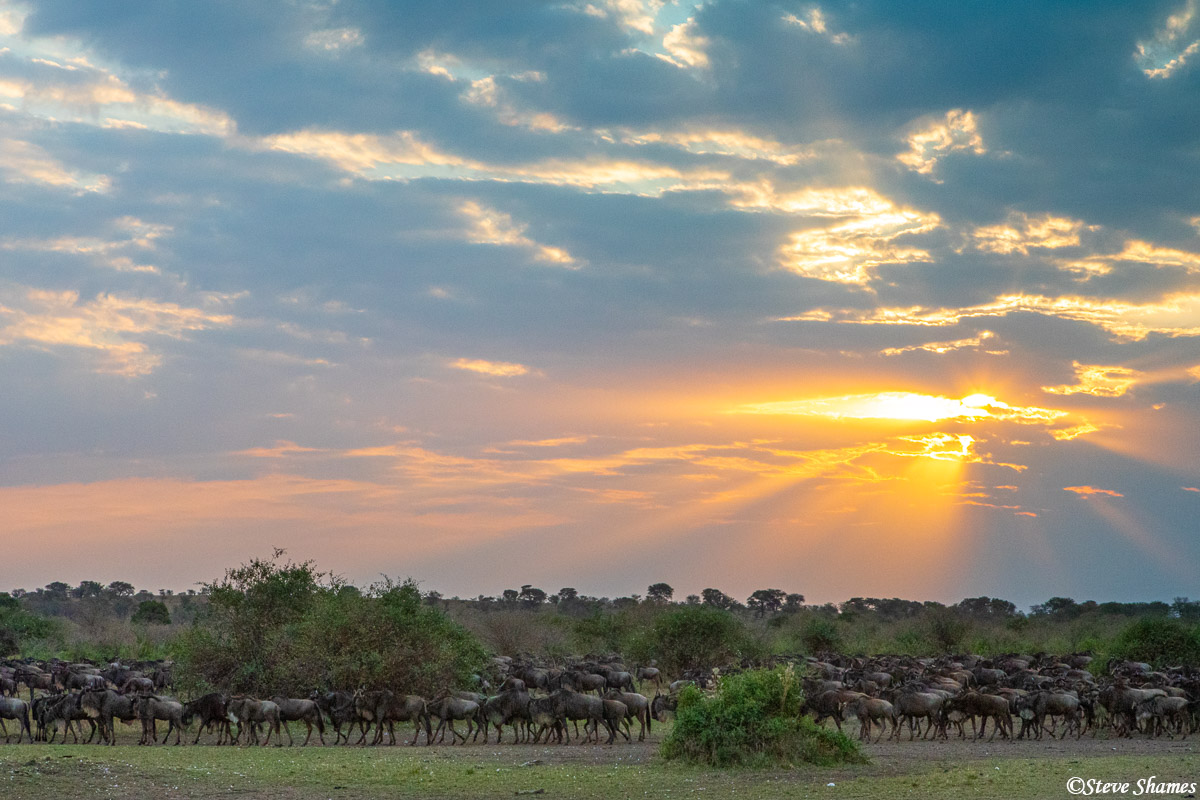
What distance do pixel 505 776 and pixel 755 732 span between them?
565 cm

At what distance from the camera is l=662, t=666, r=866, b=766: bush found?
24594 millimetres

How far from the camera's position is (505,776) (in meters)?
23.1

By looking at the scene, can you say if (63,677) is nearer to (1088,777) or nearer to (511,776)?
(511,776)

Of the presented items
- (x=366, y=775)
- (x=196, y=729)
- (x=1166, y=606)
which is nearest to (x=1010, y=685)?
(x=366, y=775)

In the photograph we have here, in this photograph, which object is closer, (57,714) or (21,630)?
(57,714)

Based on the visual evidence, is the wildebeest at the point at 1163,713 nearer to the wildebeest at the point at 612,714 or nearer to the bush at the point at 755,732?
the bush at the point at 755,732

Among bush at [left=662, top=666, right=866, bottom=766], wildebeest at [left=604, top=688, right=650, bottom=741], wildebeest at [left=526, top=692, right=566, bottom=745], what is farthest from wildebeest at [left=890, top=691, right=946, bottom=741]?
wildebeest at [left=526, top=692, right=566, bottom=745]

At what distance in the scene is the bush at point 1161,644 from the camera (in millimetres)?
52156

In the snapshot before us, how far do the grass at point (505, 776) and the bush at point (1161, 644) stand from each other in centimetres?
2955

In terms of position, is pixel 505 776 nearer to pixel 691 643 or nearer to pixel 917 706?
pixel 917 706

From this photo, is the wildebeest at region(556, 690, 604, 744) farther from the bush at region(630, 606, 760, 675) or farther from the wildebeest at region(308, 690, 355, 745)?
the bush at region(630, 606, 760, 675)

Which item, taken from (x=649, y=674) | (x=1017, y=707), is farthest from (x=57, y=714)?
(x=1017, y=707)

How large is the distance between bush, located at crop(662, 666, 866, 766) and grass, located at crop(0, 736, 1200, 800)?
0.60 metres

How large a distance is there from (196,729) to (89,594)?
454ft
